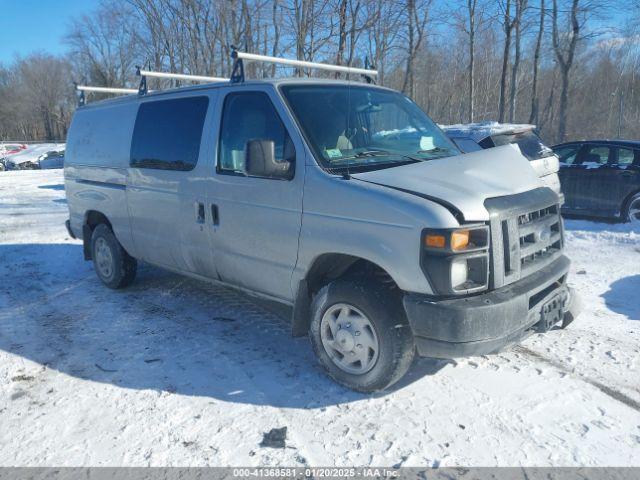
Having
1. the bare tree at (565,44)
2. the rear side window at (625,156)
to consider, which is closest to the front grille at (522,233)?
the rear side window at (625,156)

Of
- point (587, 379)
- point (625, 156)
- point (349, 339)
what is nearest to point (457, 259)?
point (349, 339)

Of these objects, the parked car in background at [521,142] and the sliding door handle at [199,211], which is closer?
the sliding door handle at [199,211]

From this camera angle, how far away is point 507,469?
9.38 ft

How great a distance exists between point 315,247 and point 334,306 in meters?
0.44

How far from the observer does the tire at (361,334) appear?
3.46 meters

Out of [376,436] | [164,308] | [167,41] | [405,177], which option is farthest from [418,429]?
[167,41]

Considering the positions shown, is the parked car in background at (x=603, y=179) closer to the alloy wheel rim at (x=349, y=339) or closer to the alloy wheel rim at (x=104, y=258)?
the alloy wheel rim at (x=349, y=339)

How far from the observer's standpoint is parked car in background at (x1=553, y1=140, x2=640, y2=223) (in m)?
9.47

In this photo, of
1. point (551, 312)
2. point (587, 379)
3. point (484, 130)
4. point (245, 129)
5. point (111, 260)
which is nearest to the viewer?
point (551, 312)

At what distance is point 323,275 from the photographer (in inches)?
156

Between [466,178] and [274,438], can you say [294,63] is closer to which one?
[466,178]

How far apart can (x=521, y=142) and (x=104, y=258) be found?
684cm

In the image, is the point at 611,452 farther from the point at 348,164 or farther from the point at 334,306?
the point at 348,164

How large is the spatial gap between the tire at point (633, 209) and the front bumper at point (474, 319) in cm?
732
